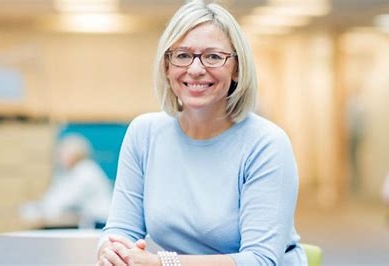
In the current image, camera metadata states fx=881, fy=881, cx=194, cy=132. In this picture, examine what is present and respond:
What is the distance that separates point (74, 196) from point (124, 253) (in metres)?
6.34

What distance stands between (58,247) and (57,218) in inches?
219

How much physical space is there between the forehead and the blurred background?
15.6 feet

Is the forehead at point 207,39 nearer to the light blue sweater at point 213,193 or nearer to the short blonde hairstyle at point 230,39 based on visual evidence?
the short blonde hairstyle at point 230,39

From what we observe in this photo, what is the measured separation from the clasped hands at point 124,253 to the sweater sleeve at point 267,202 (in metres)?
0.20

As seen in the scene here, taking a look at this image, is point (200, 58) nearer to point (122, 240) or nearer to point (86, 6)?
point (122, 240)

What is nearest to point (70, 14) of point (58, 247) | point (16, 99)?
point (16, 99)

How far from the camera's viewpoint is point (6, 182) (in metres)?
8.95

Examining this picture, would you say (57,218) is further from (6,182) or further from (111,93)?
(111,93)

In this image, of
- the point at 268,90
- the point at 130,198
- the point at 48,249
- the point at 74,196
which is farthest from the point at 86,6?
the point at 130,198

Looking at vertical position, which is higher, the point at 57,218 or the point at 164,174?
the point at 164,174

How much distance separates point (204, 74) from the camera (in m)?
2.06

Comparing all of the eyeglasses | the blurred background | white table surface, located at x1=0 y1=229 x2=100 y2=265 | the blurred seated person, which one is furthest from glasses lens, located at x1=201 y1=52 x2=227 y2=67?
the blurred seated person

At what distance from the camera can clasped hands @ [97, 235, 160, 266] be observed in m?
1.90

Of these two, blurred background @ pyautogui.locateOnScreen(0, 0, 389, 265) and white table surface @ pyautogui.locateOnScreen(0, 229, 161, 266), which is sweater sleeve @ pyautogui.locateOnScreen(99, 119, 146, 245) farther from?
blurred background @ pyautogui.locateOnScreen(0, 0, 389, 265)
